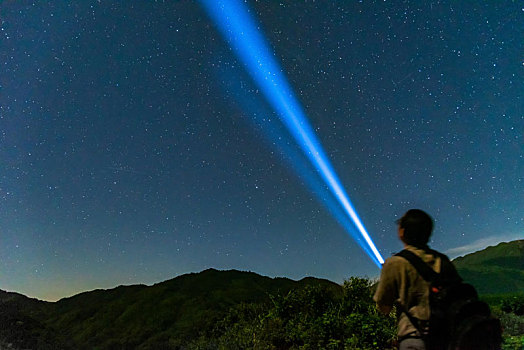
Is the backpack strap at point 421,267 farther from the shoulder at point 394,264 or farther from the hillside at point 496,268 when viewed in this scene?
the hillside at point 496,268

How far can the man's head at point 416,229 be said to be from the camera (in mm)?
3023

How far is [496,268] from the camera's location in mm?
74000

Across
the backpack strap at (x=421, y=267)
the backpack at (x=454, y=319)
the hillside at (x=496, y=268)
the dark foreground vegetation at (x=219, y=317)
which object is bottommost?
the backpack at (x=454, y=319)

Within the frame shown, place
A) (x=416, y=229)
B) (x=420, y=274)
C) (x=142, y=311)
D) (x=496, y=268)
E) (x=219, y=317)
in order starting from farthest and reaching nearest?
1. (x=496, y=268)
2. (x=142, y=311)
3. (x=219, y=317)
4. (x=416, y=229)
5. (x=420, y=274)

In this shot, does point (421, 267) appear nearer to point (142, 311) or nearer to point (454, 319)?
point (454, 319)

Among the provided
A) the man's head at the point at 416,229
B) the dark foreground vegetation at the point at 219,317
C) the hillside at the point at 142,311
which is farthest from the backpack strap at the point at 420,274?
the hillside at the point at 142,311

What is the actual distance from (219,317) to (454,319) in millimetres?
14403

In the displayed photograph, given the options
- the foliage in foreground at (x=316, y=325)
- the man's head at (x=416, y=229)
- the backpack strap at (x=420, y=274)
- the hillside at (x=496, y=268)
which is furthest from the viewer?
the hillside at (x=496, y=268)

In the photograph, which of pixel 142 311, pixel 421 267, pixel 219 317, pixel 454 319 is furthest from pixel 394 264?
pixel 142 311

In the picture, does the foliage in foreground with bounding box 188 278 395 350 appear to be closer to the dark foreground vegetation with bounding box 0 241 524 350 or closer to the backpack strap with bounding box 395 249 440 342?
the dark foreground vegetation with bounding box 0 241 524 350

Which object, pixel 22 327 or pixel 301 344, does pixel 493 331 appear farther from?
pixel 22 327

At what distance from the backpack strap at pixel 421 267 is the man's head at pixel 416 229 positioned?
0.46 feet

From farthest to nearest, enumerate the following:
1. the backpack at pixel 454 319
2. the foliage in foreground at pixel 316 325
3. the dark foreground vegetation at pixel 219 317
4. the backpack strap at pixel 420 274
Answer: the dark foreground vegetation at pixel 219 317
the foliage in foreground at pixel 316 325
the backpack strap at pixel 420 274
the backpack at pixel 454 319

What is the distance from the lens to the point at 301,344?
10.6 m
